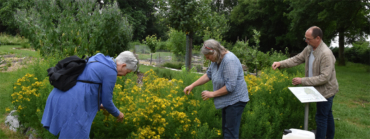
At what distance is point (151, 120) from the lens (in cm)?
292

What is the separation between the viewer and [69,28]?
6445 mm

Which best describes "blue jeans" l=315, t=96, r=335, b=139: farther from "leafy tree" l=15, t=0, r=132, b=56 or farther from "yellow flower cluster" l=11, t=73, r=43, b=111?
"leafy tree" l=15, t=0, r=132, b=56

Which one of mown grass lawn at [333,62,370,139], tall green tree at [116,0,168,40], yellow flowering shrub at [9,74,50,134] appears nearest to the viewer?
yellow flowering shrub at [9,74,50,134]

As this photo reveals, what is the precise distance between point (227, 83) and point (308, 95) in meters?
1.33

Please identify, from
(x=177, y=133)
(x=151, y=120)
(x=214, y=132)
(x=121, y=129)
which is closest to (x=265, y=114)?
(x=214, y=132)

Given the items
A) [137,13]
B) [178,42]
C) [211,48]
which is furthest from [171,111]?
[137,13]

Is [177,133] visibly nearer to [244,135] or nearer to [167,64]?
[244,135]

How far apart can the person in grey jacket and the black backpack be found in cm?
120

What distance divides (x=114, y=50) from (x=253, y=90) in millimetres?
5471

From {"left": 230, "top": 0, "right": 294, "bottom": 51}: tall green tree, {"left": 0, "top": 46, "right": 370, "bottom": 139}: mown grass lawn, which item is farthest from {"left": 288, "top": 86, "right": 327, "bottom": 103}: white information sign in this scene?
{"left": 230, "top": 0, "right": 294, "bottom": 51}: tall green tree

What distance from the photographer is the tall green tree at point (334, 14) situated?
14895 millimetres

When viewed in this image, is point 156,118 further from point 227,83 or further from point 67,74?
point 67,74

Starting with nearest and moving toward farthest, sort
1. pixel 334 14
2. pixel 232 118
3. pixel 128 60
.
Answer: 1. pixel 128 60
2. pixel 232 118
3. pixel 334 14

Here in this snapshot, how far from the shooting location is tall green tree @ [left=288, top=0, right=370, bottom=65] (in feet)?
48.9
